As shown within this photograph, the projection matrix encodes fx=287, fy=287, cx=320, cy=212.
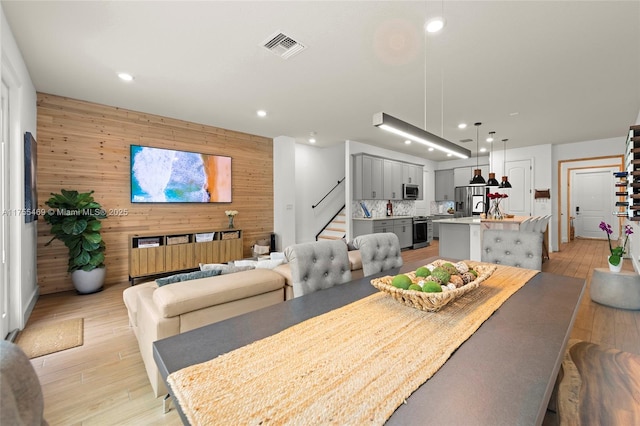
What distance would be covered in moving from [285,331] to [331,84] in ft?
10.8

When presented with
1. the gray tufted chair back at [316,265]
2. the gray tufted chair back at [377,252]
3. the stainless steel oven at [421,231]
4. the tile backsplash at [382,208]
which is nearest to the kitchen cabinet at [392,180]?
the tile backsplash at [382,208]

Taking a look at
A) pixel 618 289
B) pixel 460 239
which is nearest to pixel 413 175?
pixel 460 239

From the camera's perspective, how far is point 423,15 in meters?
2.30

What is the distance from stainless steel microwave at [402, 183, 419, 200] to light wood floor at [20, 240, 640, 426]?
481 cm

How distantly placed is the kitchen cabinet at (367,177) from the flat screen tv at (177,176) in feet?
9.62

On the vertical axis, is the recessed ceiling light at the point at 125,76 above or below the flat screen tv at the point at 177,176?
above

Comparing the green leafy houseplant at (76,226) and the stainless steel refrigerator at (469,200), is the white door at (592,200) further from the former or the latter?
the green leafy houseplant at (76,226)

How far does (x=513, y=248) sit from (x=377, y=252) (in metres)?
1.18

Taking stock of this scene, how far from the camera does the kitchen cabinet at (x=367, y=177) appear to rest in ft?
22.6

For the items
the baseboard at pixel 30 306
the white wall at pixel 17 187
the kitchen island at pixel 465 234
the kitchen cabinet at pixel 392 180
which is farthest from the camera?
the kitchen cabinet at pixel 392 180

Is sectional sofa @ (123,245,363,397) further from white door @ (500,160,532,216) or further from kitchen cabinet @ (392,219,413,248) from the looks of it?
white door @ (500,160,532,216)

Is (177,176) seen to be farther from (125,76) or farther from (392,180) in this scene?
(392,180)

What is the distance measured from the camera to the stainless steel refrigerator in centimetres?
893

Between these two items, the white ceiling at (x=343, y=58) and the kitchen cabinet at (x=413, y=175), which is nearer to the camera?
the white ceiling at (x=343, y=58)
